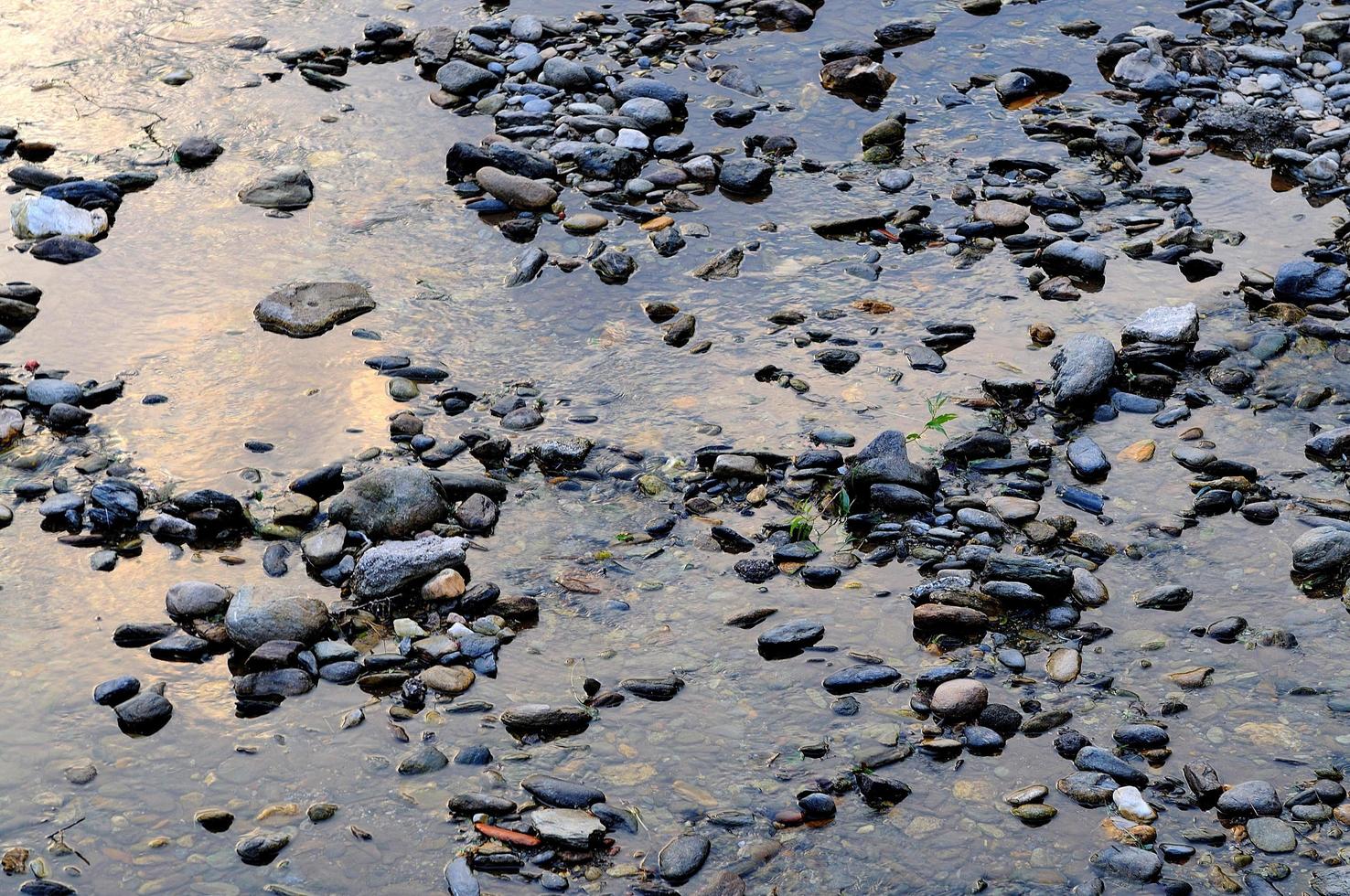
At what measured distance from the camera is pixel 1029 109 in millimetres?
6363

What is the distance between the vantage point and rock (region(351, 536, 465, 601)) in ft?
12.3

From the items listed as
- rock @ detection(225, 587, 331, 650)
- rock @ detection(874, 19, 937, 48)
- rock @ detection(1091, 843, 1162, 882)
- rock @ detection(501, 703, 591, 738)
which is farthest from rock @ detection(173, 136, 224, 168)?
rock @ detection(1091, 843, 1162, 882)

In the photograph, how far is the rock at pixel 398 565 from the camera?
374 cm

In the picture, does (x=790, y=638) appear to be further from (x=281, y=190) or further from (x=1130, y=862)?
(x=281, y=190)

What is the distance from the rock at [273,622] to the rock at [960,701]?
1791mm

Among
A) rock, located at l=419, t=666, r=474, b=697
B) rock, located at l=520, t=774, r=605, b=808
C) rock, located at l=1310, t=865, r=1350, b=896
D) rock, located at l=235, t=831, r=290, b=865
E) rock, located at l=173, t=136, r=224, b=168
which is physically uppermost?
rock, located at l=1310, t=865, r=1350, b=896

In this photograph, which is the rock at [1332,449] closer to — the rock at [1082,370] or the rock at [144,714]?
the rock at [1082,370]

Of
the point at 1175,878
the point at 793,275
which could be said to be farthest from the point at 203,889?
the point at 793,275

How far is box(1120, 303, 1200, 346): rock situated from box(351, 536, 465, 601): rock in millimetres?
2711

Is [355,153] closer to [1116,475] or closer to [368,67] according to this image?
[368,67]

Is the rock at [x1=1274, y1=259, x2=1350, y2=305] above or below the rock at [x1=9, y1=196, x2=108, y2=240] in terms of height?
above

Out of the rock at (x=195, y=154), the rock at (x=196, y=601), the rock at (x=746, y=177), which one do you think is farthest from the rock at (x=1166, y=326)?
the rock at (x=195, y=154)

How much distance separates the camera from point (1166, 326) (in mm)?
4645

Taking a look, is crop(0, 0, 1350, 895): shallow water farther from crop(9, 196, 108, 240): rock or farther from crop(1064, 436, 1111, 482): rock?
crop(9, 196, 108, 240): rock
